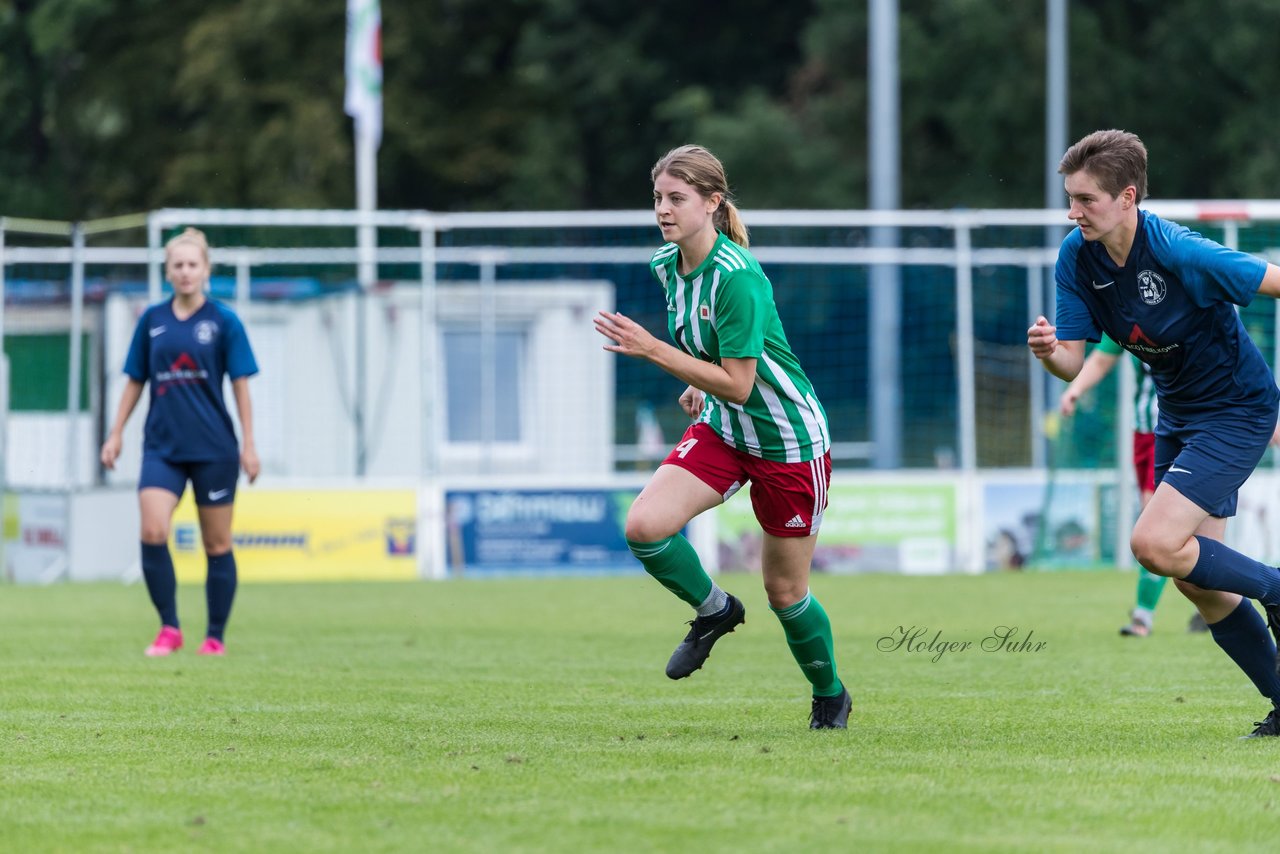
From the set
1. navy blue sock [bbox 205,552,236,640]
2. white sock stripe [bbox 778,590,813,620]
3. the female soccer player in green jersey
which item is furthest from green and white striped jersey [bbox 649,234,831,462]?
navy blue sock [bbox 205,552,236,640]

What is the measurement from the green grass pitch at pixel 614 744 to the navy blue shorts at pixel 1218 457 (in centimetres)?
82

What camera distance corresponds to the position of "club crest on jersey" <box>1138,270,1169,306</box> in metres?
6.11

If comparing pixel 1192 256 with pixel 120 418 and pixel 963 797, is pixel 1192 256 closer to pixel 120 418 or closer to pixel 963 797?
Result: pixel 963 797

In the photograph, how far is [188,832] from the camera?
4.75m

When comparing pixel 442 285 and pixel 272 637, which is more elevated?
pixel 442 285

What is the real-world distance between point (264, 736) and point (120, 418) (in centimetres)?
371

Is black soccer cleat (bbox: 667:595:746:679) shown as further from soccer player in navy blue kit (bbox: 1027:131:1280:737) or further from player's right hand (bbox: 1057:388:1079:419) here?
player's right hand (bbox: 1057:388:1079:419)

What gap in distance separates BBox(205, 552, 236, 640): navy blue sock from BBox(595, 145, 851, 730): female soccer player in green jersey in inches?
153

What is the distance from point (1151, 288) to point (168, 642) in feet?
18.6

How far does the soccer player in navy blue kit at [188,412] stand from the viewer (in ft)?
31.1

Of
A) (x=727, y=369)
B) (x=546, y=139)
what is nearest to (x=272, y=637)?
(x=727, y=369)

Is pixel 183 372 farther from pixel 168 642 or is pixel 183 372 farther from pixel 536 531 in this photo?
pixel 536 531

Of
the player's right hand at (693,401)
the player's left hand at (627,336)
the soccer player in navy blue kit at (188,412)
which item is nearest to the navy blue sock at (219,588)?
the soccer player in navy blue kit at (188,412)

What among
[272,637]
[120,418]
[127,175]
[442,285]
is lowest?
[272,637]
